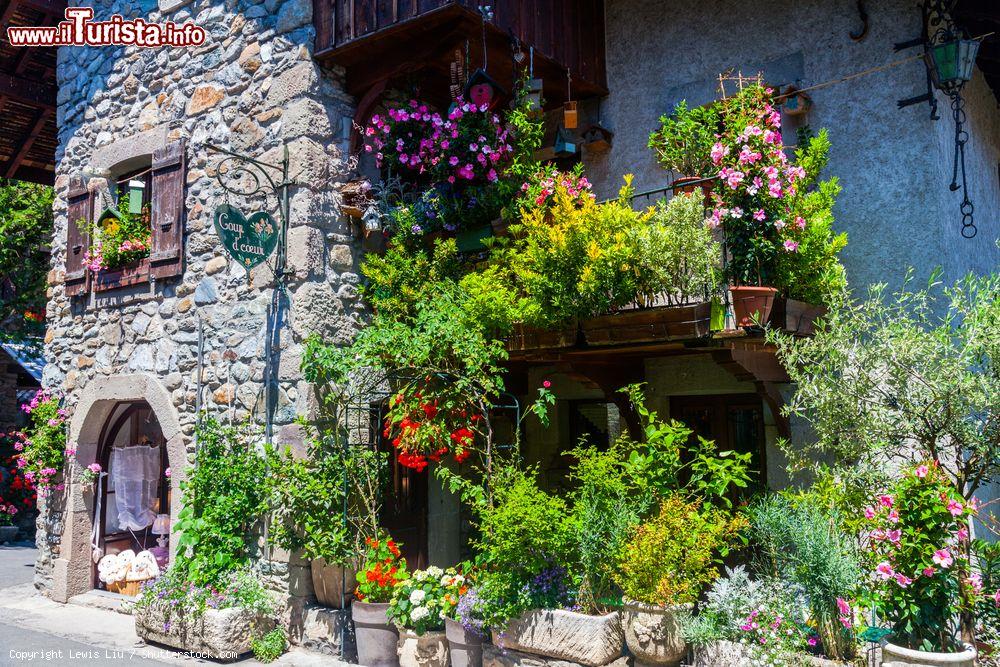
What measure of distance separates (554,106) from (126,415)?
595 centimetres

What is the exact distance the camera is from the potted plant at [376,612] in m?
6.05

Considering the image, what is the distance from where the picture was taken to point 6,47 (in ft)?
32.6

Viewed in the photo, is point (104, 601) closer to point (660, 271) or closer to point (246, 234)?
point (246, 234)

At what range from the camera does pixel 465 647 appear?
5.58 metres

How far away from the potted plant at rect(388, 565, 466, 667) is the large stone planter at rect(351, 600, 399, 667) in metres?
0.10

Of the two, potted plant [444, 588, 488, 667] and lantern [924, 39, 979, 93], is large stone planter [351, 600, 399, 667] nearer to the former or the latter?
potted plant [444, 588, 488, 667]

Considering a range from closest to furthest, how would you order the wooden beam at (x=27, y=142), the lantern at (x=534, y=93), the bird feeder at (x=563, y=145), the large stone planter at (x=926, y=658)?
the large stone planter at (x=926, y=658) → the lantern at (x=534, y=93) → the bird feeder at (x=563, y=145) → the wooden beam at (x=27, y=142)

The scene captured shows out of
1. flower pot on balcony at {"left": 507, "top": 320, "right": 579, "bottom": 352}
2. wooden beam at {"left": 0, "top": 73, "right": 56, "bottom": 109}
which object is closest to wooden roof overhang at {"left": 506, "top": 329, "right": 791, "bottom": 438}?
flower pot on balcony at {"left": 507, "top": 320, "right": 579, "bottom": 352}

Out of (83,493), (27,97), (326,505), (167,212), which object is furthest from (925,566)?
(27,97)

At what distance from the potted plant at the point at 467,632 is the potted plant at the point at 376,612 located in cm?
59

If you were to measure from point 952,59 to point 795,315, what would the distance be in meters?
2.35

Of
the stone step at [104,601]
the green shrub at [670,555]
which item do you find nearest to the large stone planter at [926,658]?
the green shrub at [670,555]

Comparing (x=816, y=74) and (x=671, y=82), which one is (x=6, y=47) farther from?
(x=816, y=74)

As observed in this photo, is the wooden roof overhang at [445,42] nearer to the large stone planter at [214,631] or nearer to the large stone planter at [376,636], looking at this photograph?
the large stone planter at [376,636]
